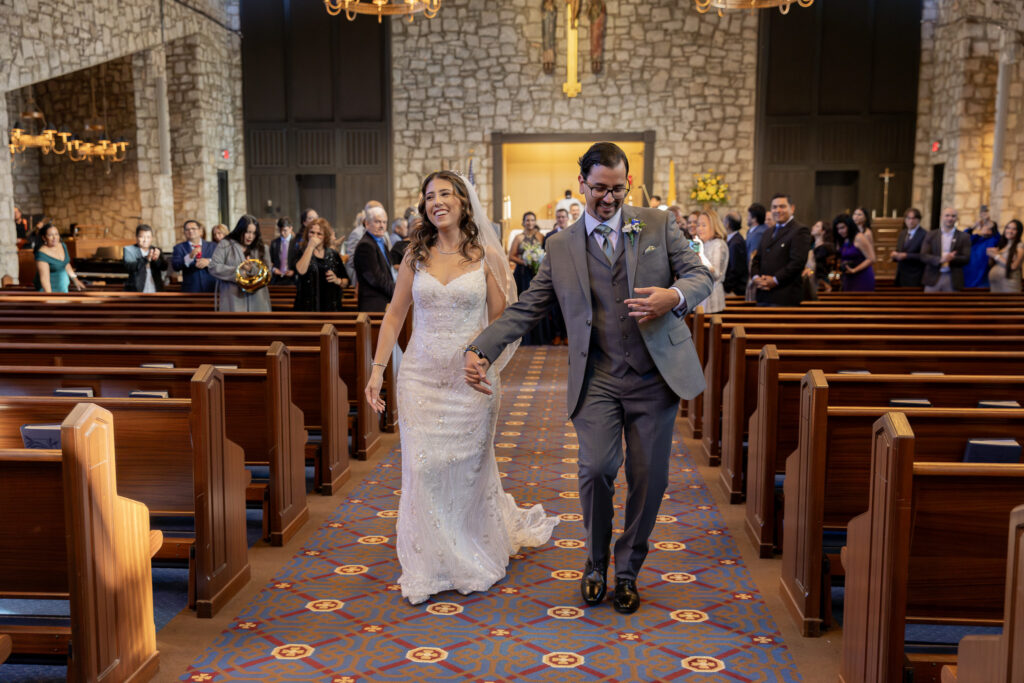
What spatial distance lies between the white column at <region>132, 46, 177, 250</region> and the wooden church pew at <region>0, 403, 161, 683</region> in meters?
12.3

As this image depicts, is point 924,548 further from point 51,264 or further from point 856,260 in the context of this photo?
point 51,264

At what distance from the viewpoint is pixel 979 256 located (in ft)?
33.7

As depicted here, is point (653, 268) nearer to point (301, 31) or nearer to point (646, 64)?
point (646, 64)

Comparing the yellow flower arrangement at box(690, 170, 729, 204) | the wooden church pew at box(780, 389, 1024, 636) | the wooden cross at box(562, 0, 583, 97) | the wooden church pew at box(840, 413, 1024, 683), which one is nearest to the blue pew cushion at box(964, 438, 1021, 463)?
the wooden church pew at box(780, 389, 1024, 636)

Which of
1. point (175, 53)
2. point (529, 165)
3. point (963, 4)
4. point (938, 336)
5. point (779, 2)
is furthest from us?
point (529, 165)

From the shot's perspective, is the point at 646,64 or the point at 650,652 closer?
the point at 650,652

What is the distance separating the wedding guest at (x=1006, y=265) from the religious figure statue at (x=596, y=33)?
812 centimetres

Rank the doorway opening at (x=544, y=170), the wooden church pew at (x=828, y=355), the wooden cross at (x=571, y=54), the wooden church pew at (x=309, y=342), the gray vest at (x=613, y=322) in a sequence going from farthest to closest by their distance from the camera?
the doorway opening at (x=544, y=170)
the wooden cross at (x=571, y=54)
the wooden church pew at (x=309, y=342)
the wooden church pew at (x=828, y=355)
the gray vest at (x=613, y=322)

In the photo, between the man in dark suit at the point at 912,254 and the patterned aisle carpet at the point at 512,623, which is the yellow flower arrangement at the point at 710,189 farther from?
the patterned aisle carpet at the point at 512,623

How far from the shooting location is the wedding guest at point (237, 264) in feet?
22.5

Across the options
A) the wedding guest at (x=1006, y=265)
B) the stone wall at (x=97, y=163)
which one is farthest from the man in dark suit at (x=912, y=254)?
the stone wall at (x=97, y=163)

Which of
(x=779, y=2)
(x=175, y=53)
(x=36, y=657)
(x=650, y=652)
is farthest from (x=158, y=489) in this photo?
(x=175, y=53)

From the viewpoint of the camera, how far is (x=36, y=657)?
8.41ft

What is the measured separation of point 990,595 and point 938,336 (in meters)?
2.85
